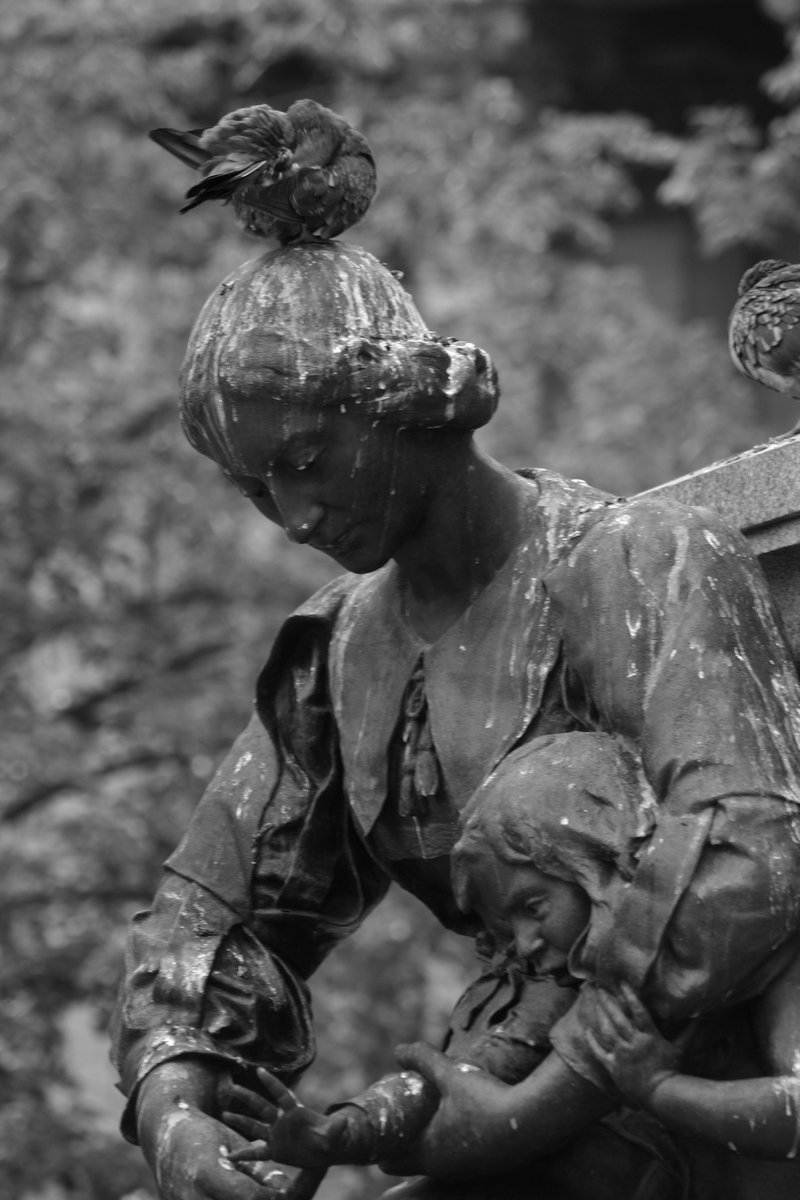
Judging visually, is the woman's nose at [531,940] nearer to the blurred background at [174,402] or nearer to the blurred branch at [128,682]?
the blurred background at [174,402]

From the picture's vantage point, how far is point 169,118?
45.2ft

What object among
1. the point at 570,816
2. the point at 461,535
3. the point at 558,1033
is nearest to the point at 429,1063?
the point at 558,1033

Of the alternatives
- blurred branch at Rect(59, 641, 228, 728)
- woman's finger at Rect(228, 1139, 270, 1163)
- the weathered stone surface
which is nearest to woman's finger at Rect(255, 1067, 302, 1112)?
woman's finger at Rect(228, 1139, 270, 1163)

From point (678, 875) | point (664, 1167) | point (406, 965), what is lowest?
point (406, 965)

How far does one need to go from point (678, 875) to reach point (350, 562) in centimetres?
88

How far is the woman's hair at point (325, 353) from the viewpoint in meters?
4.12

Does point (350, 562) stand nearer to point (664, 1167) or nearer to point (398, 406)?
point (398, 406)

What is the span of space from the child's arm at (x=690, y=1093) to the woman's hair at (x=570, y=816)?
20 centimetres

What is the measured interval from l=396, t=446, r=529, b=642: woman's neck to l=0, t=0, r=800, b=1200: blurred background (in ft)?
22.9

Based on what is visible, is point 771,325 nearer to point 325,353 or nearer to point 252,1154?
point 325,353

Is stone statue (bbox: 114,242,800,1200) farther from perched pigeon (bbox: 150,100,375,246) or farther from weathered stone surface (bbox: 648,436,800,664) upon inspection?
weathered stone surface (bbox: 648,436,800,664)

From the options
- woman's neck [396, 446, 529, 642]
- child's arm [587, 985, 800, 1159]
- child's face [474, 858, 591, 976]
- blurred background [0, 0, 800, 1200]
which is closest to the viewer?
child's arm [587, 985, 800, 1159]

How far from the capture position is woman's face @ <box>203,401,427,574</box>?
13.5 ft

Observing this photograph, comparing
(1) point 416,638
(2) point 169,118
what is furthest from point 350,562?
(2) point 169,118
